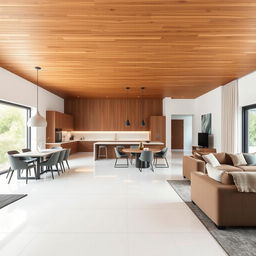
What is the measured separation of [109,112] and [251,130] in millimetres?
7092

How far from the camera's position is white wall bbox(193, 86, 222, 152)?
831cm

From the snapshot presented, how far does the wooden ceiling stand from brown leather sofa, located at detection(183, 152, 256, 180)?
2590mm

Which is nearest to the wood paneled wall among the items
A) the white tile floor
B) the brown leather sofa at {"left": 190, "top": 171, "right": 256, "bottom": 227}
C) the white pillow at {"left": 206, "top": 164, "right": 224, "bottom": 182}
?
the white tile floor

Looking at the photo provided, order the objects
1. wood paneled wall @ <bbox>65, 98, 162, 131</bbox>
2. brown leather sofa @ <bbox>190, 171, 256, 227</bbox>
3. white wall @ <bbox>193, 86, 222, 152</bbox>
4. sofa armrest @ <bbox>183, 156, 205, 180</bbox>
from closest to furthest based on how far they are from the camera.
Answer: brown leather sofa @ <bbox>190, 171, 256, 227</bbox> → sofa armrest @ <bbox>183, 156, 205, 180</bbox> → white wall @ <bbox>193, 86, 222, 152</bbox> → wood paneled wall @ <bbox>65, 98, 162, 131</bbox>

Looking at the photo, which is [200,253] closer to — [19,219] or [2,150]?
[19,219]

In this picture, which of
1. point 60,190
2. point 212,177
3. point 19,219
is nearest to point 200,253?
point 212,177

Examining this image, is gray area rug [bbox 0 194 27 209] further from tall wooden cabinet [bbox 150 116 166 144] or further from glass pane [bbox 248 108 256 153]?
tall wooden cabinet [bbox 150 116 166 144]

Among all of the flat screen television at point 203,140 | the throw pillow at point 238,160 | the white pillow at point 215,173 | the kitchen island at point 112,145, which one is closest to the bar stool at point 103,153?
the kitchen island at point 112,145

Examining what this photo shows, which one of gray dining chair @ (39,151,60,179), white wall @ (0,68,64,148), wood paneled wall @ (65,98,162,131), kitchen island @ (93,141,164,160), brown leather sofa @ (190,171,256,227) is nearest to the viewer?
brown leather sofa @ (190,171,256,227)

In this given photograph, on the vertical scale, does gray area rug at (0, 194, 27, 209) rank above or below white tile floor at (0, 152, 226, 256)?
above

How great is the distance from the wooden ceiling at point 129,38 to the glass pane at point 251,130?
4.85ft

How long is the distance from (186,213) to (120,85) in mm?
5843

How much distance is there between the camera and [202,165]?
455 cm

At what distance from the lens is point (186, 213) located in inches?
127
